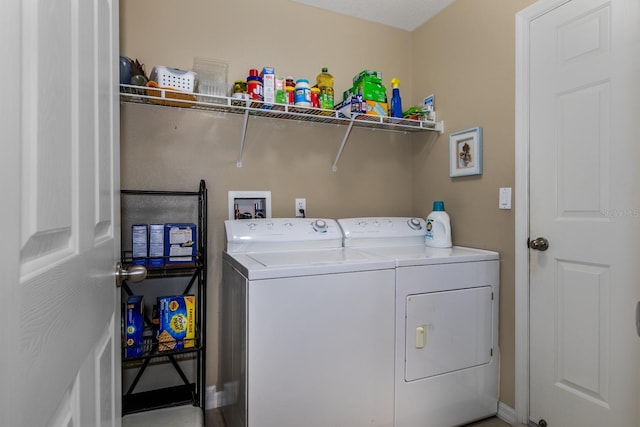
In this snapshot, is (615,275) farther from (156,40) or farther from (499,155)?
(156,40)

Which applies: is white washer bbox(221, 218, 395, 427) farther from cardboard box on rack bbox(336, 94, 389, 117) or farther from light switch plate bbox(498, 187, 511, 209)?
cardboard box on rack bbox(336, 94, 389, 117)

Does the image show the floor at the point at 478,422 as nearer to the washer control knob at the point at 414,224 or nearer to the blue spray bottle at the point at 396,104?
the washer control knob at the point at 414,224

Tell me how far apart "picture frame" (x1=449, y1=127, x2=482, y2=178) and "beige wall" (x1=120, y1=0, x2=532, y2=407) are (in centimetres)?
5

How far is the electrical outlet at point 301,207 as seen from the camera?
7.51ft

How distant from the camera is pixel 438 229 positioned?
7.11 feet

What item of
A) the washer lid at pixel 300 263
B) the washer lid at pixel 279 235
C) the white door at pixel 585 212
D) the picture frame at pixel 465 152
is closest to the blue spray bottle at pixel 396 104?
the picture frame at pixel 465 152

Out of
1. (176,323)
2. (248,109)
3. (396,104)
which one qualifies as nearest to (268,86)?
(248,109)

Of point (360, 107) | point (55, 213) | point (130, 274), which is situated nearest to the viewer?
point (55, 213)

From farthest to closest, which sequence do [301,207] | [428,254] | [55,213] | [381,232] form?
[301,207] → [381,232] → [428,254] → [55,213]

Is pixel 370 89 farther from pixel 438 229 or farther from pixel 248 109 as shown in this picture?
pixel 438 229

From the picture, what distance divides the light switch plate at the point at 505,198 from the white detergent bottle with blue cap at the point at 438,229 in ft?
1.10

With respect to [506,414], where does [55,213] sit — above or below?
above

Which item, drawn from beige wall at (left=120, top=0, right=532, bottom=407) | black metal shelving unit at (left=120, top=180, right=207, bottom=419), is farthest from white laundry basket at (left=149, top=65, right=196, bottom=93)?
black metal shelving unit at (left=120, top=180, right=207, bottom=419)

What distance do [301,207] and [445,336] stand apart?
1153 mm
